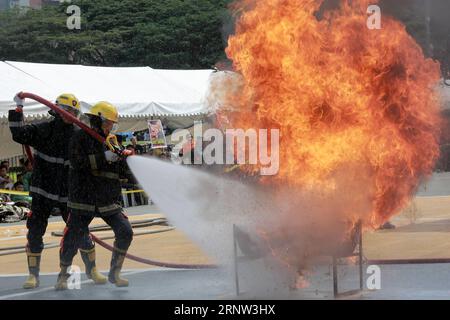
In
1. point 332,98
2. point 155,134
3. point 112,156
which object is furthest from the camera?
point 155,134

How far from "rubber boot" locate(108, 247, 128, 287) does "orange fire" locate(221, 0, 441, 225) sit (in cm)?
152

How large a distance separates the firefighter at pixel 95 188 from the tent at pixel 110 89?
9.78 meters

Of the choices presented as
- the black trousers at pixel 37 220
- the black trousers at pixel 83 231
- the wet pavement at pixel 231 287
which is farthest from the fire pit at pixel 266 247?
the black trousers at pixel 37 220

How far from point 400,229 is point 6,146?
13182mm

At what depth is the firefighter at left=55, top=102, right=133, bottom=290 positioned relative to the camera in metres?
8.92

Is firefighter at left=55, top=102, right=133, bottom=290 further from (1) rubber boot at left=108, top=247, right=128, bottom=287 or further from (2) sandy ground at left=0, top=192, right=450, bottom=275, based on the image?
(2) sandy ground at left=0, top=192, right=450, bottom=275

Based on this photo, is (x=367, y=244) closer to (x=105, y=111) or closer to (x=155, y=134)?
(x=105, y=111)

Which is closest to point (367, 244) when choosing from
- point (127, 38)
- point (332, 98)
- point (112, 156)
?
point (332, 98)

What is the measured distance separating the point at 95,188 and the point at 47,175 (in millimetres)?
784

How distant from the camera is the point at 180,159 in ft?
64.4

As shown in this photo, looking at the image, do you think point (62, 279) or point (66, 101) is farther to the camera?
point (66, 101)

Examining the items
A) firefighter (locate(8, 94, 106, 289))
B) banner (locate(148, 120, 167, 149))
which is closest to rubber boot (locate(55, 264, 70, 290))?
firefighter (locate(8, 94, 106, 289))

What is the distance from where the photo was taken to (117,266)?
29.9 ft
